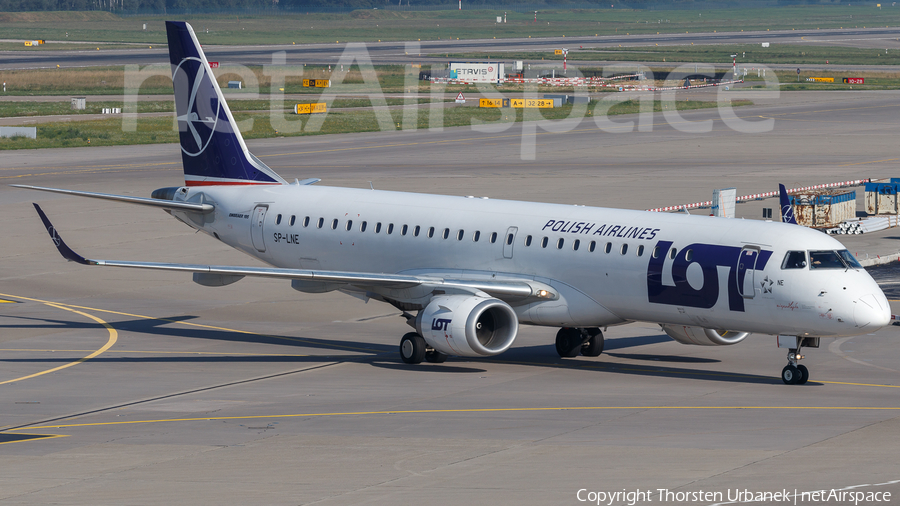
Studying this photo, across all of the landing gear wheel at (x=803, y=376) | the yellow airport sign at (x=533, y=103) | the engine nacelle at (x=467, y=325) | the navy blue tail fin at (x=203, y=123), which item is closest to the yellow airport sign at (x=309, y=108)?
the yellow airport sign at (x=533, y=103)

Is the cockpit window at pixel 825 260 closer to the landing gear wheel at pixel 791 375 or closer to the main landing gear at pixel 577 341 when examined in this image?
the landing gear wheel at pixel 791 375

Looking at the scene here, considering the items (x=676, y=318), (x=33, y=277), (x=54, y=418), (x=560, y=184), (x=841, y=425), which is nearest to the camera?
(x=841, y=425)

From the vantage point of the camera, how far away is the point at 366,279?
3359 cm

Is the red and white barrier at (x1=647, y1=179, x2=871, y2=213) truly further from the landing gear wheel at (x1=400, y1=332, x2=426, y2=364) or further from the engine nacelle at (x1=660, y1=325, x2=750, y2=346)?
the landing gear wheel at (x1=400, y1=332, x2=426, y2=364)

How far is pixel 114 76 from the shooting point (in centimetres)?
16662

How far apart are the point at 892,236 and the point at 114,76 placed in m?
130

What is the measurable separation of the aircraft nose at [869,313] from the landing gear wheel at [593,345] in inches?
310

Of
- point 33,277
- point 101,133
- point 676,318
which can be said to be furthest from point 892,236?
point 101,133

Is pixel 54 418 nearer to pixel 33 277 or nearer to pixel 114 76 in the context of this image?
pixel 33 277

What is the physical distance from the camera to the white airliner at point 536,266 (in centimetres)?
2964

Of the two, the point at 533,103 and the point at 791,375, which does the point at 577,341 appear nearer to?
the point at 791,375

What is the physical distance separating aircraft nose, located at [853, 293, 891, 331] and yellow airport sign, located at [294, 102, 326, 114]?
95.5 meters

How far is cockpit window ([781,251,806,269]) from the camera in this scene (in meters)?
29.5

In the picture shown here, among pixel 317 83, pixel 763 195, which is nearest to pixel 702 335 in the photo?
pixel 763 195
